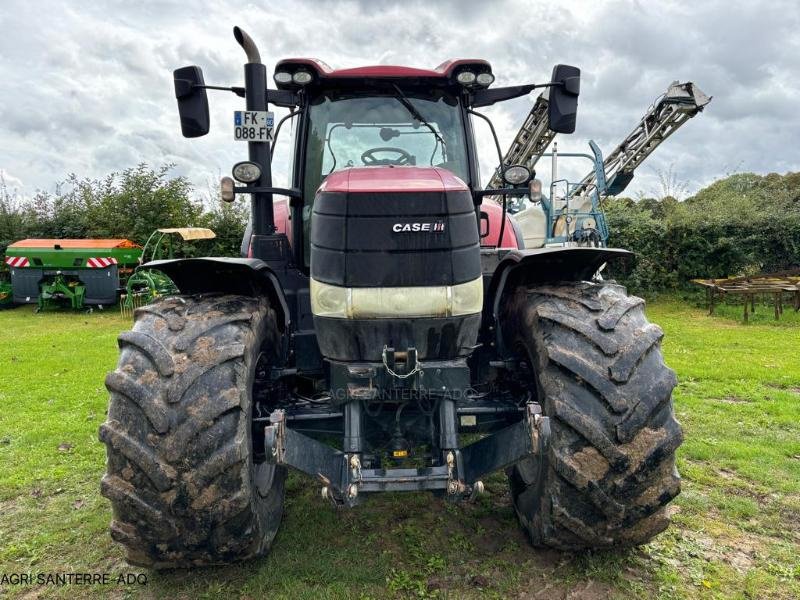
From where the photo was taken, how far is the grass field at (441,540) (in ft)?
9.68

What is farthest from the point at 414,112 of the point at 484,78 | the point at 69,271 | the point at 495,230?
the point at 69,271

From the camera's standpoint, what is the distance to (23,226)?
61.0 feet

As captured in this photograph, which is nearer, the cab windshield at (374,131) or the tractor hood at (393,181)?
the tractor hood at (393,181)

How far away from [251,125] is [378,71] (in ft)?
2.79

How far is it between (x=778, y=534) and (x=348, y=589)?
2.51 metres

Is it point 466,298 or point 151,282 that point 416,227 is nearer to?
point 466,298

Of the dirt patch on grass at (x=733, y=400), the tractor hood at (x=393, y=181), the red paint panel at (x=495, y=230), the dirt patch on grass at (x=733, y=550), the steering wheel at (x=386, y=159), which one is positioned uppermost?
the steering wheel at (x=386, y=159)

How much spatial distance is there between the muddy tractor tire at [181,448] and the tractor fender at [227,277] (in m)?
0.35

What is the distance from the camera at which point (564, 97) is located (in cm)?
341

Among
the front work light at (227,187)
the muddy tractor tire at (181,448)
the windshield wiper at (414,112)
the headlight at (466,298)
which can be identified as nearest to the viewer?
the muddy tractor tire at (181,448)

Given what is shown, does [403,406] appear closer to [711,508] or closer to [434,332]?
[434,332]

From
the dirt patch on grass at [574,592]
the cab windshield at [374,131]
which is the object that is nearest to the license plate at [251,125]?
the cab windshield at [374,131]

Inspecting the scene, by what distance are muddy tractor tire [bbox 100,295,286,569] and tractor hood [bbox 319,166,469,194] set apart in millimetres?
870

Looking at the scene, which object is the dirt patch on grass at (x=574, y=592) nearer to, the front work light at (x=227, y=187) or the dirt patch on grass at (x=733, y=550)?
the dirt patch on grass at (x=733, y=550)
